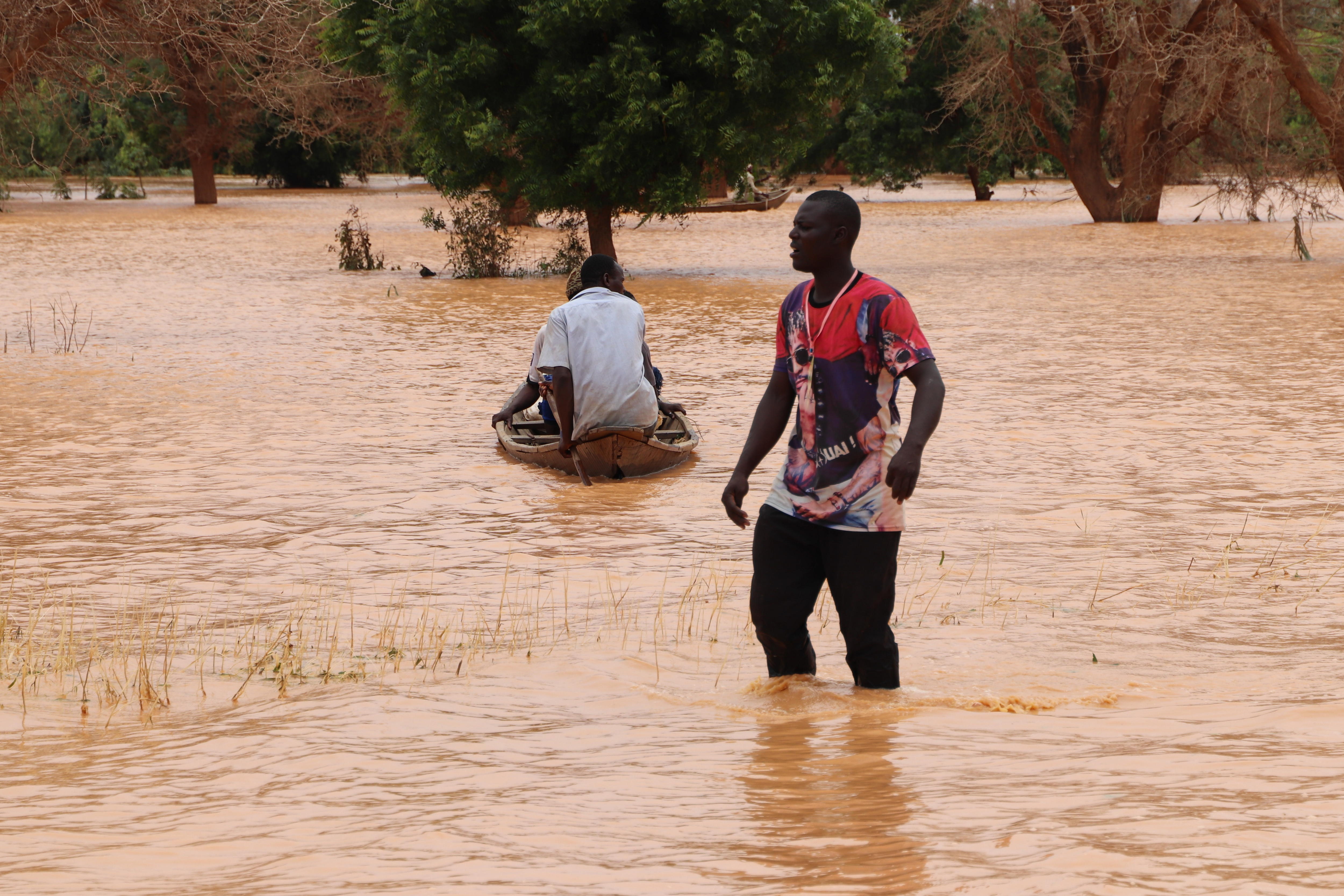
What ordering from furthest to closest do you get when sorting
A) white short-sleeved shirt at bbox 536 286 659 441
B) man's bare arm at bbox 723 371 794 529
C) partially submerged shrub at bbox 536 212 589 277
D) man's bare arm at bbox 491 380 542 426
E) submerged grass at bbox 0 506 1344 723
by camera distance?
partially submerged shrub at bbox 536 212 589 277, man's bare arm at bbox 491 380 542 426, white short-sleeved shirt at bbox 536 286 659 441, submerged grass at bbox 0 506 1344 723, man's bare arm at bbox 723 371 794 529

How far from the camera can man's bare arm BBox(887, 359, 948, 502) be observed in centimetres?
468

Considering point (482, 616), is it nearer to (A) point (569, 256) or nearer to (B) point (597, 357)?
(B) point (597, 357)

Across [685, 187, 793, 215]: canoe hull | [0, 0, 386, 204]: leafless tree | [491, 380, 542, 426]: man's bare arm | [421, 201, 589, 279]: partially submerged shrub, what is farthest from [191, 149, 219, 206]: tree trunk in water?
[491, 380, 542, 426]: man's bare arm

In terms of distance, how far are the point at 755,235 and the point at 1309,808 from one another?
1424 inches

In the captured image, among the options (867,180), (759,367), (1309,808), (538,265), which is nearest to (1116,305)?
(759,367)

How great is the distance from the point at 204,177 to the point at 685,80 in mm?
31008

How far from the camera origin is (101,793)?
4.41m

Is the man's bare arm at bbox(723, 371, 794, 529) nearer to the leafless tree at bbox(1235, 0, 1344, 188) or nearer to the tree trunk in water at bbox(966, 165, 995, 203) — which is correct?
the leafless tree at bbox(1235, 0, 1344, 188)

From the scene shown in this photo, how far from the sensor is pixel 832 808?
4160 millimetres

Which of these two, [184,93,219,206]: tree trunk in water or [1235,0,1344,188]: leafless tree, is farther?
[184,93,219,206]: tree trunk in water

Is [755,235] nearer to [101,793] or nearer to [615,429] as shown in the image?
[615,429]

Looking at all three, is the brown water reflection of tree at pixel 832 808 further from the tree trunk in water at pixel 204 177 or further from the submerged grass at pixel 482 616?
the tree trunk in water at pixel 204 177

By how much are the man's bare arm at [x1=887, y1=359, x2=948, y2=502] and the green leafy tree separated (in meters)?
18.2

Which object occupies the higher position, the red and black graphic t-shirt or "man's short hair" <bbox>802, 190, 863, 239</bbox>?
"man's short hair" <bbox>802, 190, 863, 239</bbox>
